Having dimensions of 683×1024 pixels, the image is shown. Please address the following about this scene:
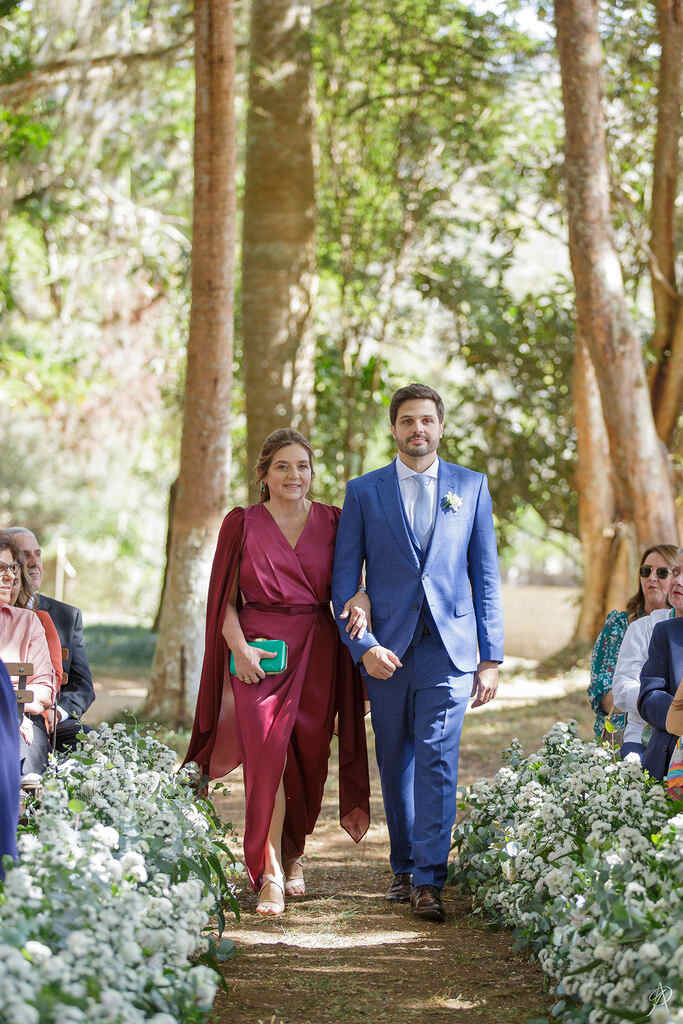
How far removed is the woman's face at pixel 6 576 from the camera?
5.32 metres

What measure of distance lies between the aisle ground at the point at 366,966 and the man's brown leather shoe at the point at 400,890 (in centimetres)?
7

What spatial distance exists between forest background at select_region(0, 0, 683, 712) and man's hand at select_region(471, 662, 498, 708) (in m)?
4.72

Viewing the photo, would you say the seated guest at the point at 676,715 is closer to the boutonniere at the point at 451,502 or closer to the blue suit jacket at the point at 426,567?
the blue suit jacket at the point at 426,567

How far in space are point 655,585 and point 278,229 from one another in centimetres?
729

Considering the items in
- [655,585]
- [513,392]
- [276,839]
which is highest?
[513,392]

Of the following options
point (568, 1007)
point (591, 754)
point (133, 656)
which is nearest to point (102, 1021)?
point (568, 1007)

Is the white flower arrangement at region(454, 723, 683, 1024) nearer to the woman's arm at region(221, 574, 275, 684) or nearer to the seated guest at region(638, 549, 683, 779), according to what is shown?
the seated guest at region(638, 549, 683, 779)

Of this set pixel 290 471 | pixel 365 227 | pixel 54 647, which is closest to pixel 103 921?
pixel 54 647

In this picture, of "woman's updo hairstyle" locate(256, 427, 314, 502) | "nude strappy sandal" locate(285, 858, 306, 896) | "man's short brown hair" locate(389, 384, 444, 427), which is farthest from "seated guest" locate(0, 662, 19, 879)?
"man's short brown hair" locate(389, 384, 444, 427)

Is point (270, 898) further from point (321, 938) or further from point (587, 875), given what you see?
point (587, 875)

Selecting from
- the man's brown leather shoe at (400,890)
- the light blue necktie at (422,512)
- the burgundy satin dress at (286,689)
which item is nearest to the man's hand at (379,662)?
the burgundy satin dress at (286,689)

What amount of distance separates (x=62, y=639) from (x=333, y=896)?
1766 mm

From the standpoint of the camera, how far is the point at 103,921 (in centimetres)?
320

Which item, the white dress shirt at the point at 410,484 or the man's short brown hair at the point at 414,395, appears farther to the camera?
the white dress shirt at the point at 410,484
